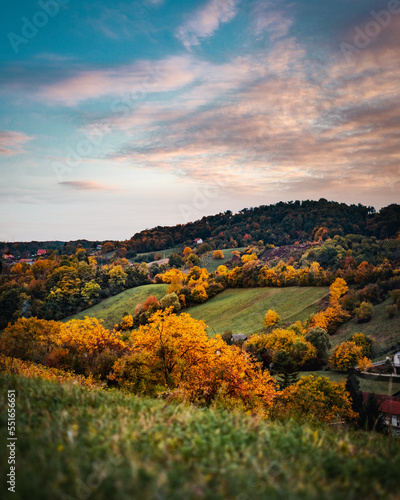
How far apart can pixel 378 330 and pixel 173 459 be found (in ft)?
206

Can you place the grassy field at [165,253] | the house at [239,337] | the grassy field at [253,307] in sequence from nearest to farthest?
1. the house at [239,337]
2. the grassy field at [253,307]
3. the grassy field at [165,253]

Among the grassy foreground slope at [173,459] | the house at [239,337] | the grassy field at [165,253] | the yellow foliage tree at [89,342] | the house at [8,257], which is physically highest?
the grassy field at [165,253]

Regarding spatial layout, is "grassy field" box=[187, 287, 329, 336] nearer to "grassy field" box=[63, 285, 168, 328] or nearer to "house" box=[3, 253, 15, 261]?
"grassy field" box=[63, 285, 168, 328]

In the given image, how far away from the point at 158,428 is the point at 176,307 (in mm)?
76374

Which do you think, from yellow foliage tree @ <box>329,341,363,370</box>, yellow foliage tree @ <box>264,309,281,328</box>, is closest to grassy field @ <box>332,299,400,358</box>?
yellow foliage tree @ <box>329,341,363,370</box>

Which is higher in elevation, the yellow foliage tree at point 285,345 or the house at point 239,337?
the yellow foliage tree at point 285,345

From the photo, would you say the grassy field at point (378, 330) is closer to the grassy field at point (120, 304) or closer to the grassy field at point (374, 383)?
the grassy field at point (374, 383)

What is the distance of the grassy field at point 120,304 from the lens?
82688 mm

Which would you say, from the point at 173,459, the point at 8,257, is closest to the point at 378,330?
the point at 173,459

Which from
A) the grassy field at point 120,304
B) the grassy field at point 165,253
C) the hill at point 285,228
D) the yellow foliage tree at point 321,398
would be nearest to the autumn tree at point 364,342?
the yellow foliage tree at point 321,398

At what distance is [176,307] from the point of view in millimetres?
80438

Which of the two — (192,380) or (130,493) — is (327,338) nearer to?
(192,380)

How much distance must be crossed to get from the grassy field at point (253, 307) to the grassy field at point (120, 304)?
50.0ft

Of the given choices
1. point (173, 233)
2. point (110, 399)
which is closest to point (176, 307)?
point (110, 399)
